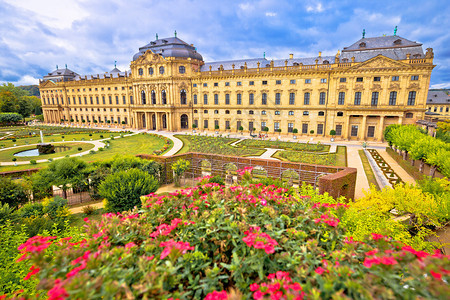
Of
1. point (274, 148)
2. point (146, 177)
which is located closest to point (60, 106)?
point (274, 148)

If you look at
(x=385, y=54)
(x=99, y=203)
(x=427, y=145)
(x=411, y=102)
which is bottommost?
(x=99, y=203)

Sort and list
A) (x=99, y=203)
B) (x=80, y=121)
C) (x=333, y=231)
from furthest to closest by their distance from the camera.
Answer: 1. (x=80, y=121)
2. (x=99, y=203)
3. (x=333, y=231)

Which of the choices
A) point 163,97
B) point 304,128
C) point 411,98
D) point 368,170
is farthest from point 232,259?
point 163,97

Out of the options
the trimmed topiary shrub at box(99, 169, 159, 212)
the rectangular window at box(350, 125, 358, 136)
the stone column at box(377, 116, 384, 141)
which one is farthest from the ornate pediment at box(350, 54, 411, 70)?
the trimmed topiary shrub at box(99, 169, 159, 212)

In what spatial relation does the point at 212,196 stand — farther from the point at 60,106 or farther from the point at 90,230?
the point at 60,106

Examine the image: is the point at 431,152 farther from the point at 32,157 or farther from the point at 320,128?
the point at 32,157

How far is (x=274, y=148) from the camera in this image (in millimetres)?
33312

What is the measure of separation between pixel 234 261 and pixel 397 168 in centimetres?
2648

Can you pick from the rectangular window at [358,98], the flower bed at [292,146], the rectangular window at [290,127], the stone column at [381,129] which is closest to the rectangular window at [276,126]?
the rectangular window at [290,127]

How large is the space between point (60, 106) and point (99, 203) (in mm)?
75110

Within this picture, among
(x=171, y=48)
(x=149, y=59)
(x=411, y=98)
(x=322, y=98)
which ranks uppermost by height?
(x=171, y=48)

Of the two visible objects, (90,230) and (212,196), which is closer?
(90,230)

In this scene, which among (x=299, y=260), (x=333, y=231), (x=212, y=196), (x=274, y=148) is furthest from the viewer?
(x=274, y=148)

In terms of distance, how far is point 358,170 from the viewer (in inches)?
909
